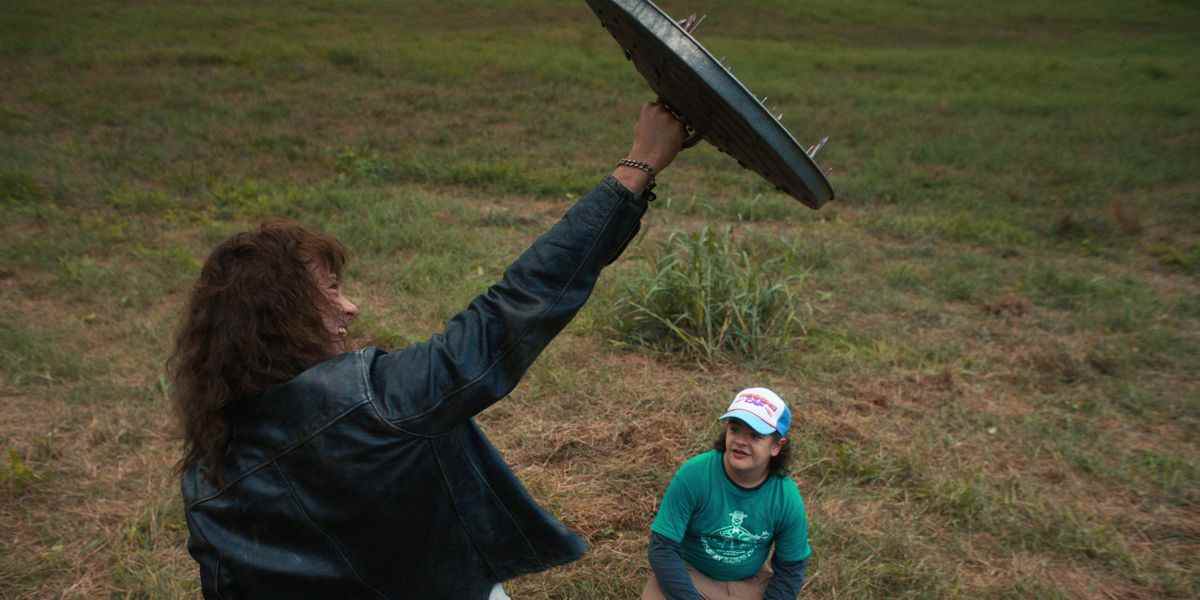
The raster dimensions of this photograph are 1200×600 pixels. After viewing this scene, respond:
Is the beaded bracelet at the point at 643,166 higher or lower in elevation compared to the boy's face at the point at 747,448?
higher

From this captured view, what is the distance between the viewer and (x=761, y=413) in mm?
2520

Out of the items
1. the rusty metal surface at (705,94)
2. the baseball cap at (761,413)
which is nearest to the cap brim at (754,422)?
the baseball cap at (761,413)

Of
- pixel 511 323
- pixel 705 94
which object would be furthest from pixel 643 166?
pixel 511 323

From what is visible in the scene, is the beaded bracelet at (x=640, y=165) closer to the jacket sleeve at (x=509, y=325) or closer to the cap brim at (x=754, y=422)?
the jacket sleeve at (x=509, y=325)

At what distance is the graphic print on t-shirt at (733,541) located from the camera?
8.48 feet

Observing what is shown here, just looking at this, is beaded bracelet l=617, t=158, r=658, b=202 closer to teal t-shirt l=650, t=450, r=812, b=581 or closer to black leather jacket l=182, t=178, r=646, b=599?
black leather jacket l=182, t=178, r=646, b=599

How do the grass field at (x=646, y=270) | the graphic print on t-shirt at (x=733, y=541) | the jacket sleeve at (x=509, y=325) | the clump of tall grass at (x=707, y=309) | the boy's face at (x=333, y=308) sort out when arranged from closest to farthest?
the jacket sleeve at (x=509, y=325)
the boy's face at (x=333, y=308)
the graphic print on t-shirt at (x=733, y=541)
the grass field at (x=646, y=270)
the clump of tall grass at (x=707, y=309)

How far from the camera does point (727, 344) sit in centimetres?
491

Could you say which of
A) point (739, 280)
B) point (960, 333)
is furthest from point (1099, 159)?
point (739, 280)

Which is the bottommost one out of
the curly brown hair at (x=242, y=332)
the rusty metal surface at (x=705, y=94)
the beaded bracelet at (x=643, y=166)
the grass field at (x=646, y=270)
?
the grass field at (x=646, y=270)

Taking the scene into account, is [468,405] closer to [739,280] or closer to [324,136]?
[739,280]

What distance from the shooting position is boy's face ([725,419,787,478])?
252cm

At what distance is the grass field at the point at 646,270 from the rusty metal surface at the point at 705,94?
188 cm

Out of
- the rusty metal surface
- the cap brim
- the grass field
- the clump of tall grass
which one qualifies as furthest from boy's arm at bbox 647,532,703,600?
the clump of tall grass
